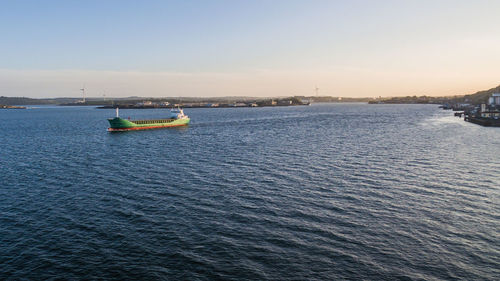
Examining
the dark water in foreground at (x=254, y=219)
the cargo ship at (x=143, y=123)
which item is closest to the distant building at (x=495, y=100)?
the dark water in foreground at (x=254, y=219)

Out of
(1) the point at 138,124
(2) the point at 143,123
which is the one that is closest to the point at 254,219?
(1) the point at 138,124

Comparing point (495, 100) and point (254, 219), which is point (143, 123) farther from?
point (495, 100)

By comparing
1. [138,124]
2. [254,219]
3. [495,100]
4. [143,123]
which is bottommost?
[254,219]

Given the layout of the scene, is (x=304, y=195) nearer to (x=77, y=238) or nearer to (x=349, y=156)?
(x=77, y=238)

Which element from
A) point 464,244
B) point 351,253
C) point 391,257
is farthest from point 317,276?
point 464,244

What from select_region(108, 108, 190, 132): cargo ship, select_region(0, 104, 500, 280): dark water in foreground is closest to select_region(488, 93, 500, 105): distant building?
select_region(0, 104, 500, 280): dark water in foreground

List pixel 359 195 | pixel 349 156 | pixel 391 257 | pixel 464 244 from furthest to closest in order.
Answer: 1. pixel 349 156
2. pixel 359 195
3. pixel 464 244
4. pixel 391 257

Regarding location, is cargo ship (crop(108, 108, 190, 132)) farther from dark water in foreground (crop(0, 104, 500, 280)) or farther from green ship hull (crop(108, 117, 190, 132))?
dark water in foreground (crop(0, 104, 500, 280))
